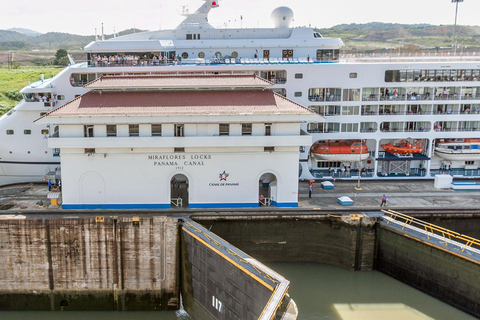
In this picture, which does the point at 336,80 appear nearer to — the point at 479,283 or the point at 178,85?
the point at 178,85

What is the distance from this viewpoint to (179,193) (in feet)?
101

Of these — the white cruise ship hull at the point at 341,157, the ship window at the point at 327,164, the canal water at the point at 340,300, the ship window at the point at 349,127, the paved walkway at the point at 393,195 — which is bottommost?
the canal water at the point at 340,300

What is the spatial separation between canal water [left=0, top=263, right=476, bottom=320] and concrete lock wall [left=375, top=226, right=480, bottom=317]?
1.53 feet

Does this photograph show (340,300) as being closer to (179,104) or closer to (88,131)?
(179,104)

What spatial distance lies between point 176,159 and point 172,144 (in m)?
1.09

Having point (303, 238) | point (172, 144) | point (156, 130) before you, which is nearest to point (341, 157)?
point (303, 238)

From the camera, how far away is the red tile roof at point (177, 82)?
28.8 meters

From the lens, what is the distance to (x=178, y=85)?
2892cm

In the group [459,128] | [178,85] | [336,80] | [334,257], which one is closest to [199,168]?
[178,85]

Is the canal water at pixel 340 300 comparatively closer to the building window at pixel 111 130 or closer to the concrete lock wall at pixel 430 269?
the concrete lock wall at pixel 430 269

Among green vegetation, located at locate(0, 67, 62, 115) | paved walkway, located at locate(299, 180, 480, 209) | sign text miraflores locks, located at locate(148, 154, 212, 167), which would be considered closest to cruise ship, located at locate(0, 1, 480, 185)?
paved walkway, located at locate(299, 180, 480, 209)

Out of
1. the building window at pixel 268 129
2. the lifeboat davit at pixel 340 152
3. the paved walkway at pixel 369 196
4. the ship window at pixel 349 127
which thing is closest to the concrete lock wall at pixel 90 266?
the paved walkway at pixel 369 196

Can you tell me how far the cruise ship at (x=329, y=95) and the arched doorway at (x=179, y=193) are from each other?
868 cm

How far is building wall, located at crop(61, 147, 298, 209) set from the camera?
90.6 feet
